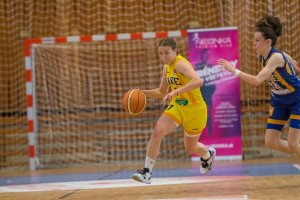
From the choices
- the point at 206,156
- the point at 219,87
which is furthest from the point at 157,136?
the point at 219,87

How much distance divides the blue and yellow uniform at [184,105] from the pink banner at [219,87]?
436cm

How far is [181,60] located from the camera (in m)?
7.00

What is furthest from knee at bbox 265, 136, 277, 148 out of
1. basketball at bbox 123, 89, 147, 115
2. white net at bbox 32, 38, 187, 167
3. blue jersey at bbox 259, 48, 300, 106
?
white net at bbox 32, 38, 187, 167

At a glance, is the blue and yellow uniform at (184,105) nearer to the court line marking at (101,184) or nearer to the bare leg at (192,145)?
the bare leg at (192,145)

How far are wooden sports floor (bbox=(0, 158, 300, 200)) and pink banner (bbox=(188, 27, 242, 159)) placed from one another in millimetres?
1134

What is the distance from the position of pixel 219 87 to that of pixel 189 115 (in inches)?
180

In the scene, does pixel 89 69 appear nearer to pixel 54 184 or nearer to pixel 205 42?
pixel 205 42

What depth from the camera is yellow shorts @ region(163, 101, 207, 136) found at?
703 centimetres

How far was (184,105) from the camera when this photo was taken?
704 cm

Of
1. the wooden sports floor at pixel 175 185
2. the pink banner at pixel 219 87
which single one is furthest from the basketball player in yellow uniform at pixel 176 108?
the pink banner at pixel 219 87

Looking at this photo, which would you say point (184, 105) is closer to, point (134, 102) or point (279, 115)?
point (134, 102)

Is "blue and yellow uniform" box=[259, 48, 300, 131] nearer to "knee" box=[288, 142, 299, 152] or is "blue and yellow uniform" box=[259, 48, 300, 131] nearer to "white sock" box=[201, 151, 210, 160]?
"knee" box=[288, 142, 299, 152]

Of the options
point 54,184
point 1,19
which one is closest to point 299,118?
point 54,184

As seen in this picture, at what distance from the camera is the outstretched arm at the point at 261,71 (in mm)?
5906
